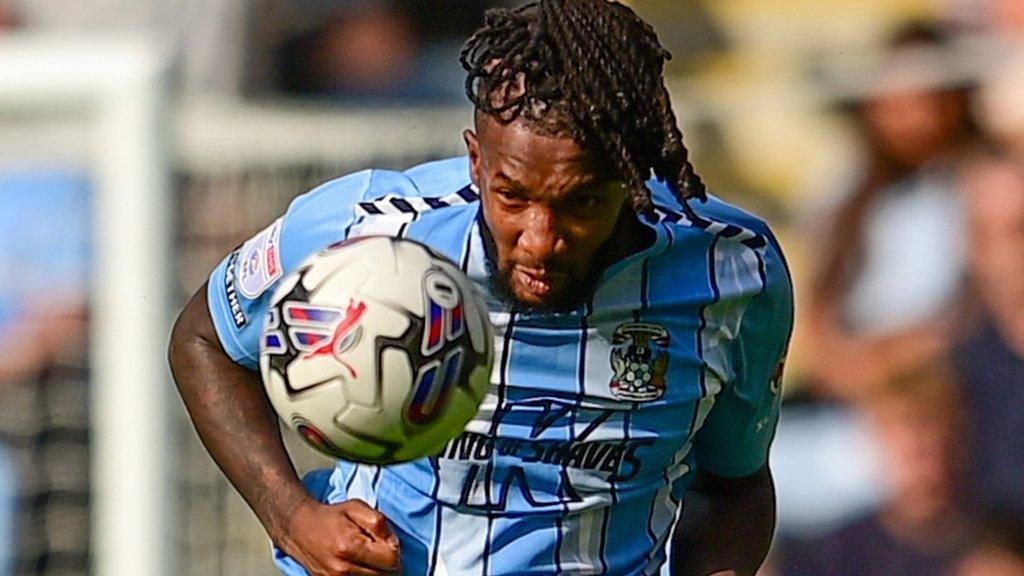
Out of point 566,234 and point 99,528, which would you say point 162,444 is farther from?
point 566,234

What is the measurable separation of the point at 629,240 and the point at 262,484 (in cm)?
79

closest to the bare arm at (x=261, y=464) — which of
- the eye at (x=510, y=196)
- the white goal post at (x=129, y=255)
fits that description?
the eye at (x=510, y=196)

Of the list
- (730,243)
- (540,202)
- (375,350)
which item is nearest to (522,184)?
(540,202)

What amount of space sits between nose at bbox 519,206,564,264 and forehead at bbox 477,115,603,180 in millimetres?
63

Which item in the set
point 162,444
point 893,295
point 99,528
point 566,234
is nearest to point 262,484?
point 566,234

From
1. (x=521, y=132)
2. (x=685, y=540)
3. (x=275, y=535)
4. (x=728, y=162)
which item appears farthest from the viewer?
(x=728, y=162)

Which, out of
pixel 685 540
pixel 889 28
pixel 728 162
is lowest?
pixel 685 540

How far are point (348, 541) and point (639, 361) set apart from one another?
2.21ft

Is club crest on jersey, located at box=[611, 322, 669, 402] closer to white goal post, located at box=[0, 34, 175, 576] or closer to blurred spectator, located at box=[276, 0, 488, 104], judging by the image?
white goal post, located at box=[0, 34, 175, 576]

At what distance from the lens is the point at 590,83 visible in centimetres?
353

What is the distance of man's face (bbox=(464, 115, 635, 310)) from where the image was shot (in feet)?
11.4

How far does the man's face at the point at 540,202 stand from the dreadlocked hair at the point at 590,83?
3 centimetres

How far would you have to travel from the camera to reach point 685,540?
4.13m

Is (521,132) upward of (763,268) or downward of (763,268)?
upward
